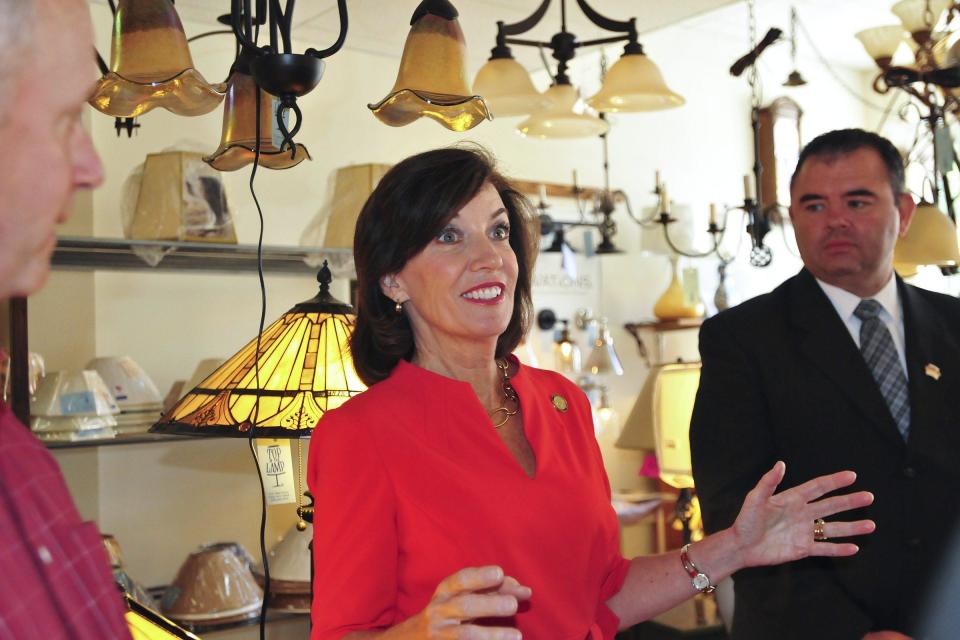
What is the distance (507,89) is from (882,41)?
1714mm

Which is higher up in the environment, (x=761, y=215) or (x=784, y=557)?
(x=761, y=215)

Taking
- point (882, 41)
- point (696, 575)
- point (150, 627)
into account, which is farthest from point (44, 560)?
point (882, 41)

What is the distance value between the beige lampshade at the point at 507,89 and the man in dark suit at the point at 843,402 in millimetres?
Answer: 998

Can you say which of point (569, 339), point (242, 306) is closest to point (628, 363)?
point (569, 339)

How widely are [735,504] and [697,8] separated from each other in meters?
2.47

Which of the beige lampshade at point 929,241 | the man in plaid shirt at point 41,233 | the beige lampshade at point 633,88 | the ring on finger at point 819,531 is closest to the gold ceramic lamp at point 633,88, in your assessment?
the beige lampshade at point 633,88

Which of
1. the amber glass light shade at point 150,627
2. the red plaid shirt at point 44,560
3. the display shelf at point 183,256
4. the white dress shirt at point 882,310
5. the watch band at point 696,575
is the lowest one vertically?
the amber glass light shade at point 150,627

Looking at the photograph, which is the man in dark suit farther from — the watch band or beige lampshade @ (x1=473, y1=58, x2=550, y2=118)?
beige lampshade @ (x1=473, y1=58, x2=550, y2=118)

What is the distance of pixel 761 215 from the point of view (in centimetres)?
386

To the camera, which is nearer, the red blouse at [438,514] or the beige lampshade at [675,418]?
the red blouse at [438,514]

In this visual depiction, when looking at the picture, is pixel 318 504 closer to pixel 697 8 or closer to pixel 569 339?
pixel 697 8

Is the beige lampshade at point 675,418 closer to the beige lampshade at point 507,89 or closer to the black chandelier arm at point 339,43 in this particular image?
the beige lampshade at point 507,89

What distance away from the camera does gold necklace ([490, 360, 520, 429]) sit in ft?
5.61

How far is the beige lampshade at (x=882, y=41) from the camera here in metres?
3.89
